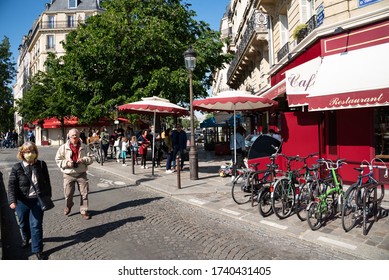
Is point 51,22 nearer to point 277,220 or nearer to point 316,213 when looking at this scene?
point 277,220

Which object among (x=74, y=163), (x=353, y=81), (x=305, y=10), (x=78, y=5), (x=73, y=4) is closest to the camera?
(x=74, y=163)

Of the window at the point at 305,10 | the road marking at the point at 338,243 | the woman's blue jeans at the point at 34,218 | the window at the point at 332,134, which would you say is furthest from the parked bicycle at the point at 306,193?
the window at the point at 305,10

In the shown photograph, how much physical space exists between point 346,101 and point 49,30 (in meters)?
31.3

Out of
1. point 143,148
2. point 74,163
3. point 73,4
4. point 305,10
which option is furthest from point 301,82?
point 73,4

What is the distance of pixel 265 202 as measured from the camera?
5652 millimetres

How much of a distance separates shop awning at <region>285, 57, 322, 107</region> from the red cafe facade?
3cm

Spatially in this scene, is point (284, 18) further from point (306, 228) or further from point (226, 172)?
point (306, 228)

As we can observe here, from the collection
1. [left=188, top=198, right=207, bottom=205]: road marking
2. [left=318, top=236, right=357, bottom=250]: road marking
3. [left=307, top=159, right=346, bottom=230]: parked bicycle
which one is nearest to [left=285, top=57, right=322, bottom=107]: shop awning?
[left=307, top=159, right=346, bottom=230]: parked bicycle

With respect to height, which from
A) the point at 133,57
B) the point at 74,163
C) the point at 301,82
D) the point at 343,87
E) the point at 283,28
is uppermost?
the point at 283,28

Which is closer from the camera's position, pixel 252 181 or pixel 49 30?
pixel 252 181

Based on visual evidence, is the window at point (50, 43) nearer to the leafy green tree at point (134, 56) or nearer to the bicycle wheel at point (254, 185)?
the leafy green tree at point (134, 56)

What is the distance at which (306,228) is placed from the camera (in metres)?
4.69

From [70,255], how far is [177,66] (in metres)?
12.5
